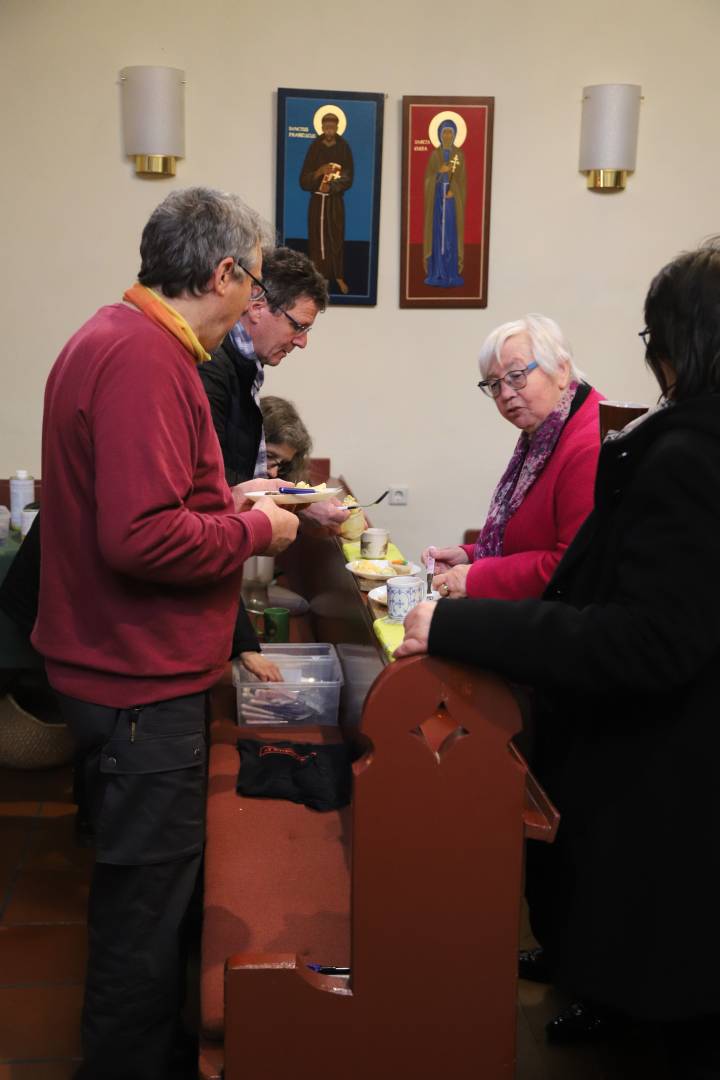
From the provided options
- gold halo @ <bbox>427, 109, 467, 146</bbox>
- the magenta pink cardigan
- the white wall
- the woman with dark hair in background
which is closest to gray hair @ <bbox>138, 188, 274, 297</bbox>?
the magenta pink cardigan

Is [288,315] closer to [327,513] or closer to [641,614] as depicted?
[327,513]

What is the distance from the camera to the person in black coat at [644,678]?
4.64 feet

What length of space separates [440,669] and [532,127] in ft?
12.5

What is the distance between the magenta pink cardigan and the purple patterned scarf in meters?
0.02

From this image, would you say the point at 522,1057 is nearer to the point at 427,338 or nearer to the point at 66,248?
the point at 427,338

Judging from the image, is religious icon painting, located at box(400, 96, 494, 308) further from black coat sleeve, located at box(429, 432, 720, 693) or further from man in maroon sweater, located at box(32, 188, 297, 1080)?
black coat sleeve, located at box(429, 432, 720, 693)

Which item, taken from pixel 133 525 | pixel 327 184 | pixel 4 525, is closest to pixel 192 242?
pixel 133 525

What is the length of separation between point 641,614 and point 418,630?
29 cm

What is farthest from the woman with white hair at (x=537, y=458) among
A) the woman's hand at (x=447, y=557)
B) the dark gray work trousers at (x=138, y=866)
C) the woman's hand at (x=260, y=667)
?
the dark gray work trousers at (x=138, y=866)

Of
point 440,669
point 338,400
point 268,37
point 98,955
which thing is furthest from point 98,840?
point 268,37

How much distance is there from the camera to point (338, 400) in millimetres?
4871

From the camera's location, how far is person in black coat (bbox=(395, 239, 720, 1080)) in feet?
4.64

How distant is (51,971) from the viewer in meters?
2.80

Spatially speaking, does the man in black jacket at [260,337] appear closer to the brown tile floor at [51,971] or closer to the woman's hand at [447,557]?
the woman's hand at [447,557]
